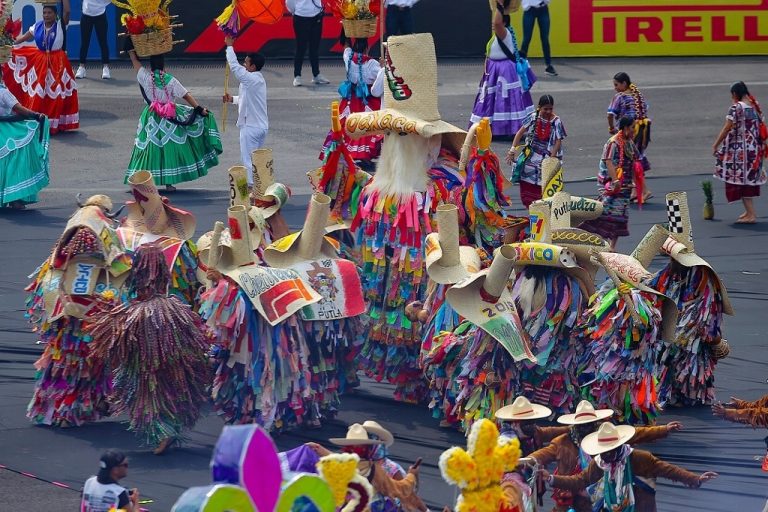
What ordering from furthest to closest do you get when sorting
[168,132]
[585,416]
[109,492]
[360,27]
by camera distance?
[360,27] < [168,132] < [585,416] < [109,492]

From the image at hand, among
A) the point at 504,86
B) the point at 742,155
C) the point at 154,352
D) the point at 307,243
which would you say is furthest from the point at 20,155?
the point at 154,352

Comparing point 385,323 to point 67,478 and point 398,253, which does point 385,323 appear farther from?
point 67,478

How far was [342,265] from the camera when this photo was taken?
9344 millimetres

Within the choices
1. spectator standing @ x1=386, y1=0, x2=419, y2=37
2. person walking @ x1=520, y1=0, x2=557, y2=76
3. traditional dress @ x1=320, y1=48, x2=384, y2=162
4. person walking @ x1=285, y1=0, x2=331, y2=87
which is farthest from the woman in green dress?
person walking @ x1=520, y1=0, x2=557, y2=76

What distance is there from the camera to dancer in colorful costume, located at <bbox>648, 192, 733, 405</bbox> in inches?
377

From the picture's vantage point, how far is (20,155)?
15.1m

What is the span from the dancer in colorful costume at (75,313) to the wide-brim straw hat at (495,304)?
2010mm

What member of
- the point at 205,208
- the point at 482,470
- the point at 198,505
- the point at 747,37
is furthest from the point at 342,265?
the point at 747,37

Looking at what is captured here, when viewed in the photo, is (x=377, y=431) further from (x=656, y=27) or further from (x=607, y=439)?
(x=656, y=27)

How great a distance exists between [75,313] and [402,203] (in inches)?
80.9

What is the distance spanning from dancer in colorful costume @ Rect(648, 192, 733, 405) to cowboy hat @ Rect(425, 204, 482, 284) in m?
1.26

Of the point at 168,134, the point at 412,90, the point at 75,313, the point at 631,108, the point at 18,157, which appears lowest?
the point at 75,313

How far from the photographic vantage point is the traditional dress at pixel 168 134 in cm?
1542

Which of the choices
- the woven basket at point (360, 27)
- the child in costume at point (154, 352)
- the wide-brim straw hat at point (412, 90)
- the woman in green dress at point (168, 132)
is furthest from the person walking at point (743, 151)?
the child in costume at point (154, 352)
